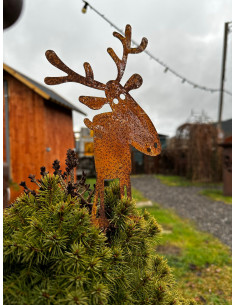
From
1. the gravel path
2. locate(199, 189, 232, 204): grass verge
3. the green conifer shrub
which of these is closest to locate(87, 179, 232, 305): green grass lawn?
the gravel path

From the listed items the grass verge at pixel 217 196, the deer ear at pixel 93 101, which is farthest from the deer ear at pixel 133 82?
the grass verge at pixel 217 196

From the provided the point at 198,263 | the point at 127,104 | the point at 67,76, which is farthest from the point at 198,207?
the point at 67,76

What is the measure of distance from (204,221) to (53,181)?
17.4 feet

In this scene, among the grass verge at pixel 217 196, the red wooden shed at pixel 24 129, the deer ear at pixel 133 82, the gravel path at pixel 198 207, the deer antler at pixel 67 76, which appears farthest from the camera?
the grass verge at pixel 217 196

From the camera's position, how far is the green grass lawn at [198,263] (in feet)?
9.24

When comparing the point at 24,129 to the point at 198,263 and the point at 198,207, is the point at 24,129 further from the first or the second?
the point at 198,207

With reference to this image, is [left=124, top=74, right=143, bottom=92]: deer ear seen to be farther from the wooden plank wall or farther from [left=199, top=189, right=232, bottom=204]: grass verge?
[left=199, top=189, right=232, bottom=204]: grass verge

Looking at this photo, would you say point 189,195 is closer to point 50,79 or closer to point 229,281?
point 229,281

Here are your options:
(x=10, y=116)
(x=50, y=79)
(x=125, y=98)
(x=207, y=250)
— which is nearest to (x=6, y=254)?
(x=50, y=79)

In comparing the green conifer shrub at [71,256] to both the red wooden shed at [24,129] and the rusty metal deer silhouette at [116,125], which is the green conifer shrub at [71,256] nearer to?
the rusty metal deer silhouette at [116,125]

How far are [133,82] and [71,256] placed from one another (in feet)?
2.74

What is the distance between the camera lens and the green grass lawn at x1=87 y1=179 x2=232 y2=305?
2.82 metres

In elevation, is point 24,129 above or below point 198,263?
above

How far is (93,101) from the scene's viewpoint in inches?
46.4
